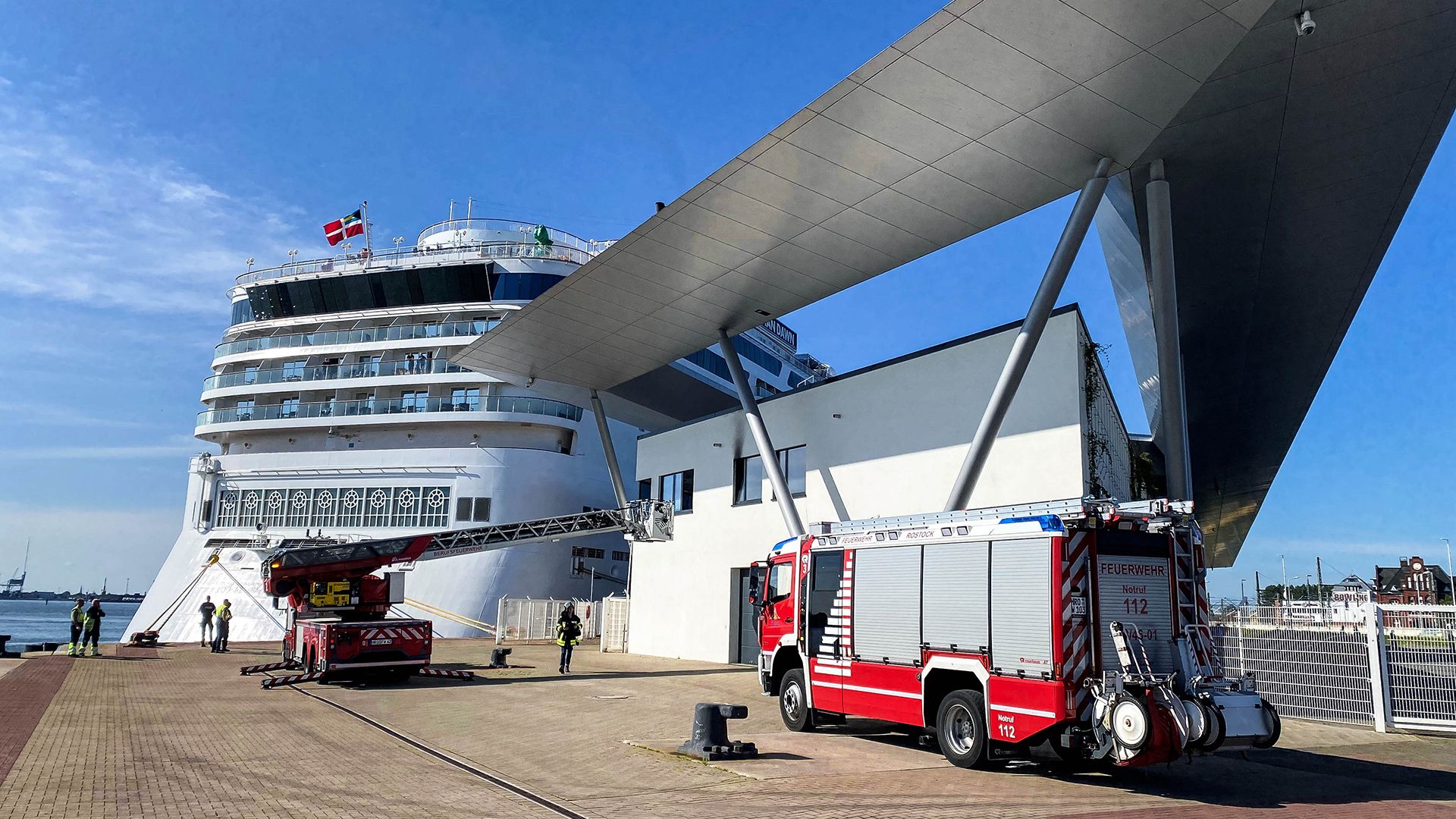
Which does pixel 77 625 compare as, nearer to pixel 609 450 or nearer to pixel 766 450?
pixel 609 450

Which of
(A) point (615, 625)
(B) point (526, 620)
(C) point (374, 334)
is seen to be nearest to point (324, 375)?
(C) point (374, 334)

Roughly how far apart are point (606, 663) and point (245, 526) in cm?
2094

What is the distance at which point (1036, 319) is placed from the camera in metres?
17.0

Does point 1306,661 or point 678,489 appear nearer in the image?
point 1306,661

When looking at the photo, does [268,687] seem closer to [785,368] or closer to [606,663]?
[606,663]

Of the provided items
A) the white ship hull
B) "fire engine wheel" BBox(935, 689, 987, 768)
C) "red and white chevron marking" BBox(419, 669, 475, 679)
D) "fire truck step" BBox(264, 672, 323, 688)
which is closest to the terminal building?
the white ship hull

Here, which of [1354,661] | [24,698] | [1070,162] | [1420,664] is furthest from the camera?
[1070,162]

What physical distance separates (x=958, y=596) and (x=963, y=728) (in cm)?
142

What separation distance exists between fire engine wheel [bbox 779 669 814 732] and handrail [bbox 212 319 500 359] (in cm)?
2798

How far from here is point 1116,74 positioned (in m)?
14.2

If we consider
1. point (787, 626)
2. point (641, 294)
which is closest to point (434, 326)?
point (641, 294)

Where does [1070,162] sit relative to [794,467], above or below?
above

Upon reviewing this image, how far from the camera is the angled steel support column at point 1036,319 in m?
16.8

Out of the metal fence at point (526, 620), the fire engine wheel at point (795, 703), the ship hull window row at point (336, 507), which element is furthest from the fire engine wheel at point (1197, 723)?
the ship hull window row at point (336, 507)
